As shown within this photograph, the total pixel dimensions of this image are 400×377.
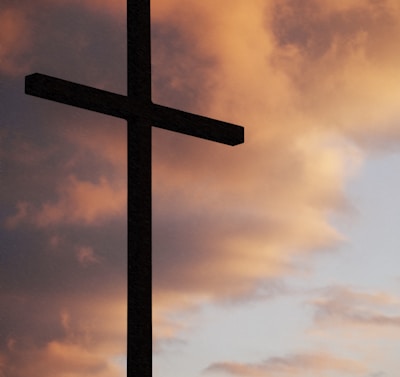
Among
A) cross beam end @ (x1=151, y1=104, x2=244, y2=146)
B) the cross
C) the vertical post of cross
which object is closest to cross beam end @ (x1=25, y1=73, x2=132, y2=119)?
the cross

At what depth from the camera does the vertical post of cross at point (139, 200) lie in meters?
10.1

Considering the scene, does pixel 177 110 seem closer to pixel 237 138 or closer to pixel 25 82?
pixel 237 138

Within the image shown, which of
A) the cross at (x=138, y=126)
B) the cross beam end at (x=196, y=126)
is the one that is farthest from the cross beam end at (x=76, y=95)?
the cross beam end at (x=196, y=126)

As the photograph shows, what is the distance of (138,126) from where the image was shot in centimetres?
1075

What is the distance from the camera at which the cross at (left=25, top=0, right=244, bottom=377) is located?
33.2 ft

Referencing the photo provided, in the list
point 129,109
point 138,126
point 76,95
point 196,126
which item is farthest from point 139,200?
point 196,126

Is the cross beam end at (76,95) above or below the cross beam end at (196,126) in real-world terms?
below

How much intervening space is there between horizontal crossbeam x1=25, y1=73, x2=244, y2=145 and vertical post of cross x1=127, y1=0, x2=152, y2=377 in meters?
0.08

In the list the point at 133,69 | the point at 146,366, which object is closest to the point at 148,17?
the point at 133,69

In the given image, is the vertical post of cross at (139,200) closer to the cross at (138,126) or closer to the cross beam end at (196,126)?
the cross at (138,126)

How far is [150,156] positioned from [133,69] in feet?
2.93

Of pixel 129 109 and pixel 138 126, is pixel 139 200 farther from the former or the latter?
pixel 129 109

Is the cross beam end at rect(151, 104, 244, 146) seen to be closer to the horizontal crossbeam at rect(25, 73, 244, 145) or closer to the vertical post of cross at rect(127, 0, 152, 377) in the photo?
the horizontal crossbeam at rect(25, 73, 244, 145)

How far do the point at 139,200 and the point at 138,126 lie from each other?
79 centimetres
